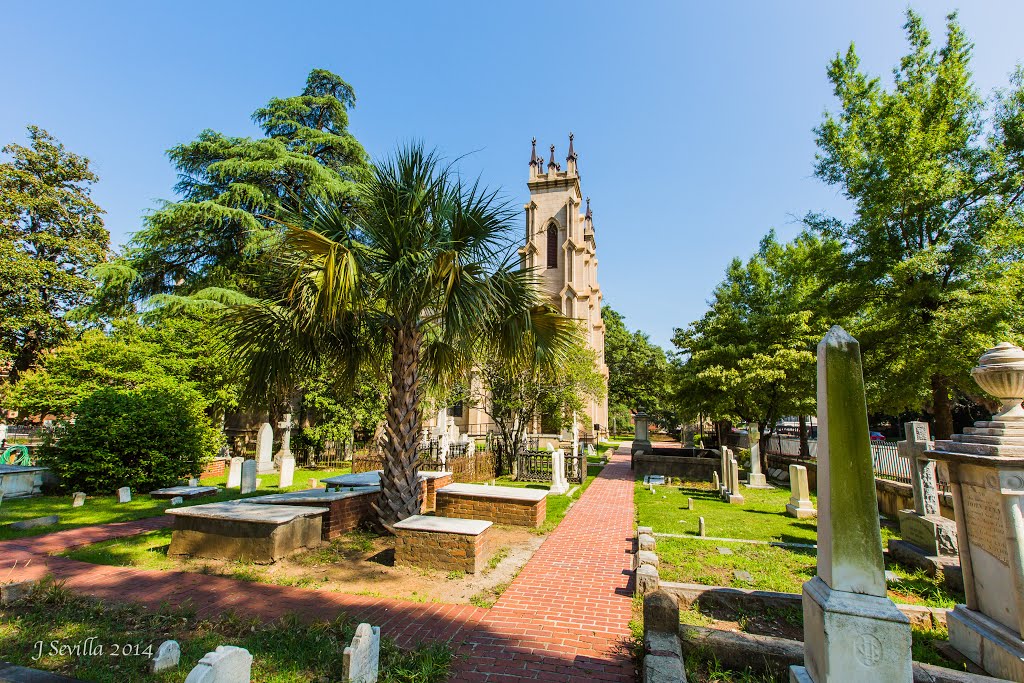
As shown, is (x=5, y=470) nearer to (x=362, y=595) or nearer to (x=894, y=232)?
(x=362, y=595)

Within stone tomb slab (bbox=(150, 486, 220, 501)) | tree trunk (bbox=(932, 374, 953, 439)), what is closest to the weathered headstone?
stone tomb slab (bbox=(150, 486, 220, 501))

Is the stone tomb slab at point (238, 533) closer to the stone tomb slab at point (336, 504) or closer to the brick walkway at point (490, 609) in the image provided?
the brick walkway at point (490, 609)

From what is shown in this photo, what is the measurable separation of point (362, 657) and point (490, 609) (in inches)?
80.2

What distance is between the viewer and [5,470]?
11039 millimetres

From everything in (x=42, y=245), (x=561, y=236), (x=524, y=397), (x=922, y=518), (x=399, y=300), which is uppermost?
(x=561, y=236)

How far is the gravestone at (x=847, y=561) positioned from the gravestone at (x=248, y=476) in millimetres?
13055

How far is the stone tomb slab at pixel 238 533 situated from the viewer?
643 centimetres

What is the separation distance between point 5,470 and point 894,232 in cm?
2616

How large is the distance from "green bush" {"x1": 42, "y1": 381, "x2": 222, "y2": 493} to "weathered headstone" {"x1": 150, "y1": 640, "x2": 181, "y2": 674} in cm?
1135

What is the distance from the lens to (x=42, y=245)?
2584 centimetres

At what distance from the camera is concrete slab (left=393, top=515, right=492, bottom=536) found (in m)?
6.34

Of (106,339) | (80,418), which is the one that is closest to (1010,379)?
(80,418)

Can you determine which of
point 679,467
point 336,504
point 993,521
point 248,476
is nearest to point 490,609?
point 336,504

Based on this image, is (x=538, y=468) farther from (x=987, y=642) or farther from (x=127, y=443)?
(x=987, y=642)
